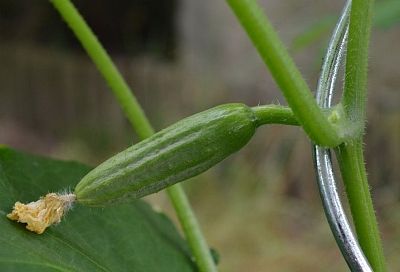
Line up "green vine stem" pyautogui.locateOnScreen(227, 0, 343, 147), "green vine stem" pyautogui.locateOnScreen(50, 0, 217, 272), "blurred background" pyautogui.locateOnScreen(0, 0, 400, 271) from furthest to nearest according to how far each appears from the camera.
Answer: "blurred background" pyautogui.locateOnScreen(0, 0, 400, 271), "green vine stem" pyautogui.locateOnScreen(50, 0, 217, 272), "green vine stem" pyautogui.locateOnScreen(227, 0, 343, 147)

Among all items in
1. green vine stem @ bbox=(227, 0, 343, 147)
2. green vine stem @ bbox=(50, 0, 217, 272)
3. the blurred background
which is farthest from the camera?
the blurred background

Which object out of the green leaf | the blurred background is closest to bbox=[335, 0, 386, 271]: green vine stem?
the green leaf

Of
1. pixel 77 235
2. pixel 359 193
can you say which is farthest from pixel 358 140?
pixel 77 235

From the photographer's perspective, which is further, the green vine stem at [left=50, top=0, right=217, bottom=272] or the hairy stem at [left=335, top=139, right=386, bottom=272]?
the green vine stem at [left=50, top=0, right=217, bottom=272]

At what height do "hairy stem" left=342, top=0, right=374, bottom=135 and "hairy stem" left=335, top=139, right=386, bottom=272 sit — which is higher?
"hairy stem" left=342, top=0, right=374, bottom=135

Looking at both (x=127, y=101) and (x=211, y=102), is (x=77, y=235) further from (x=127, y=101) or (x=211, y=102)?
(x=211, y=102)

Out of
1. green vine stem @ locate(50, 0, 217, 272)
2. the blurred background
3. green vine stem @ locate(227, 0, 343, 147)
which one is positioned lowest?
green vine stem @ locate(227, 0, 343, 147)

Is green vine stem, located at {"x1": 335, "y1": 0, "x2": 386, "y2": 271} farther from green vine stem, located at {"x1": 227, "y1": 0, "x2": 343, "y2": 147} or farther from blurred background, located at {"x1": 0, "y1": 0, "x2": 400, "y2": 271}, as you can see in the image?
blurred background, located at {"x1": 0, "y1": 0, "x2": 400, "y2": 271}
